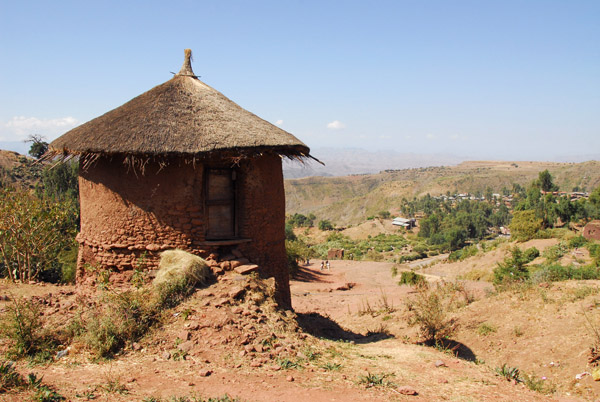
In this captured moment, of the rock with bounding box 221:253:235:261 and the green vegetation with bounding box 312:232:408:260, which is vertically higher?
the rock with bounding box 221:253:235:261

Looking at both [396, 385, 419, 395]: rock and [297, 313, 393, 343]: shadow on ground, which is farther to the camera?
[297, 313, 393, 343]: shadow on ground

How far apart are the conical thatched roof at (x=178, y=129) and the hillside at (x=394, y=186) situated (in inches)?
Answer: 2601

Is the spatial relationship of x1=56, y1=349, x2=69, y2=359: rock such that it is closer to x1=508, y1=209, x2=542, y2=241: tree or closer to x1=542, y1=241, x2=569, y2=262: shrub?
x1=542, y1=241, x2=569, y2=262: shrub

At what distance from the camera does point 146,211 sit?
23.8 feet

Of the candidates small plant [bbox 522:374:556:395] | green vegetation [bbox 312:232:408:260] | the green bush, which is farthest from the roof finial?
green vegetation [bbox 312:232:408:260]

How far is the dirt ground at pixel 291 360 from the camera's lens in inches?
187

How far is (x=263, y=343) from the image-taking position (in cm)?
577

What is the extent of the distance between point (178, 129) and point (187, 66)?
2440 mm

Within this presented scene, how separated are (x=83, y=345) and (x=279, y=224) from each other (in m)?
4.12

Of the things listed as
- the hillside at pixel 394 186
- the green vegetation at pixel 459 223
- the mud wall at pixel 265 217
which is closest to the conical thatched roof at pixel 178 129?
the mud wall at pixel 265 217

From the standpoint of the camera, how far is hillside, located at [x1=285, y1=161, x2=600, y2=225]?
81.4 meters

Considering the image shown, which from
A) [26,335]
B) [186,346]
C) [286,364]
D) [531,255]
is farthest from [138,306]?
[531,255]

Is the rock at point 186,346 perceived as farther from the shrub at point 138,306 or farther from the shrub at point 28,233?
the shrub at point 28,233

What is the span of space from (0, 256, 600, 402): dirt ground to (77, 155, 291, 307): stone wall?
968 millimetres
